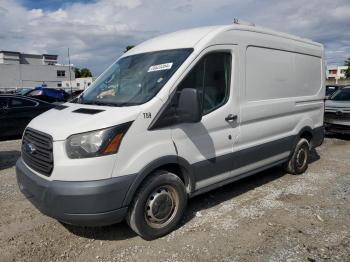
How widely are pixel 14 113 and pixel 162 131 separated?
7611 millimetres

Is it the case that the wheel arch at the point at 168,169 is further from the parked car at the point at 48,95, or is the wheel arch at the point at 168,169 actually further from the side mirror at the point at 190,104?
the parked car at the point at 48,95

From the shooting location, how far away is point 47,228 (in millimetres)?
4219

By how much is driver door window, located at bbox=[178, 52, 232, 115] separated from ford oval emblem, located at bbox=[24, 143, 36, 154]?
1.72 m

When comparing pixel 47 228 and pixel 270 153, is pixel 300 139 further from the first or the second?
pixel 47 228

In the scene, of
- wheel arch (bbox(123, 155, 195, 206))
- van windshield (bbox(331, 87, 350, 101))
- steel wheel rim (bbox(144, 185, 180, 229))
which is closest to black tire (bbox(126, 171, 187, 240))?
steel wheel rim (bbox(144, 185, 180, 229))

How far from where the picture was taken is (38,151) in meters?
3.68

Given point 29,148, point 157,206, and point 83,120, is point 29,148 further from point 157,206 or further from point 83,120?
point 157,206

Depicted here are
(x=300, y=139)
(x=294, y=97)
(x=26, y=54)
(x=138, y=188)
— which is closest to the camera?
(x=138, y=188)

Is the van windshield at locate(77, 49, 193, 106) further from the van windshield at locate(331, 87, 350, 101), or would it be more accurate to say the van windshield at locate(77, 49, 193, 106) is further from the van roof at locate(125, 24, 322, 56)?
the van windshield at locate(331, 87, 350, 101)

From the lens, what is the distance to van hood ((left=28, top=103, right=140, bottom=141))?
3398mm

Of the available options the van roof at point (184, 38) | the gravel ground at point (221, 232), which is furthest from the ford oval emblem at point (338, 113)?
the van roof at point (184, 38)

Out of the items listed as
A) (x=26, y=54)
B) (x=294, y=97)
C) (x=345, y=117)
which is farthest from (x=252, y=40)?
(x=26, y=54)

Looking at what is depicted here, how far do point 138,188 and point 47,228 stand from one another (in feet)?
4.57

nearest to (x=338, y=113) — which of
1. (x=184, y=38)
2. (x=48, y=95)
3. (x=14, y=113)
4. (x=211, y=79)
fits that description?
(x=211, y=79)
